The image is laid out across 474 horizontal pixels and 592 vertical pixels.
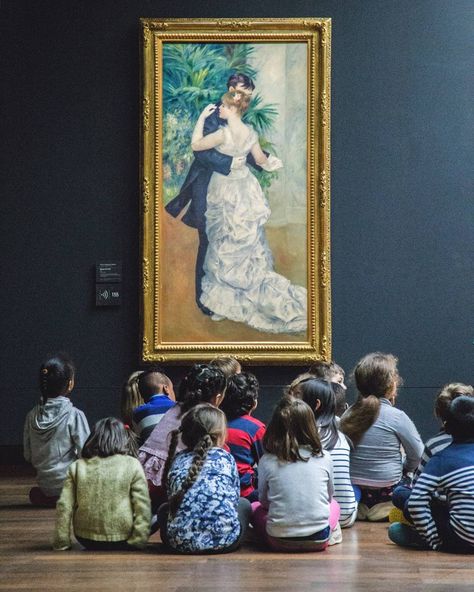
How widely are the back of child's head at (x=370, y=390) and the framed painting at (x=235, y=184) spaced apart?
310cm

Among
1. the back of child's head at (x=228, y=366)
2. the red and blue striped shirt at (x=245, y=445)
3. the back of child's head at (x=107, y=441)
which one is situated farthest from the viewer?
the back of child's head at (x=228, y=366)

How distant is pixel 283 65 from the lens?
12.4 metres

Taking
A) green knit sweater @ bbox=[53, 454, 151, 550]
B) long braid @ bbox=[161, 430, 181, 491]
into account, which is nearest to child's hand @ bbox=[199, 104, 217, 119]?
long braid @ bbox=[161, 430, 181, 491]

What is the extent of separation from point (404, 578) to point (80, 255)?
6.95 meters

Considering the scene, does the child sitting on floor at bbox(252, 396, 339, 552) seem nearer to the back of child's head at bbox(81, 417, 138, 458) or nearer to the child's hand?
the back of child's head at bbox(81, 417, 138, 458)

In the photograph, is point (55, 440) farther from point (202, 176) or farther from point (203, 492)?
point (202, 176)

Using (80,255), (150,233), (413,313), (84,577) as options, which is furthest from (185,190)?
(84,577)

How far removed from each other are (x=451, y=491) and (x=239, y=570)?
1.58m

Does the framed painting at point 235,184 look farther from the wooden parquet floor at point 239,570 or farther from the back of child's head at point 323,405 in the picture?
the wooden parquet floor at point 239,570

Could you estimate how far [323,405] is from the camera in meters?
8.33

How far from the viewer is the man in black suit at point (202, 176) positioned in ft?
40.5

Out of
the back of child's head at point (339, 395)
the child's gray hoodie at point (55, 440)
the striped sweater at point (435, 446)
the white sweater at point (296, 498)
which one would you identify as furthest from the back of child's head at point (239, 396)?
the child's gray hoodie at point (55, 440)

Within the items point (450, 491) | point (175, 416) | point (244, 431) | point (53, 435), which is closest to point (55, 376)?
point (53, 435)

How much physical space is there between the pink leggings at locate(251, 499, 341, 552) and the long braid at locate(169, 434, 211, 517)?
2.16ft
